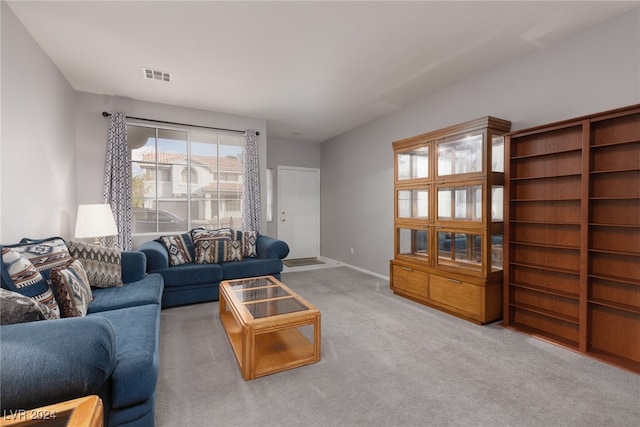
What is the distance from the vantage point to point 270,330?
6.63 feet

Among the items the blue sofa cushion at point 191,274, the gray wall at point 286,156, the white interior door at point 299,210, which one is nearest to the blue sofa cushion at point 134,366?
the blue sofa cushion at point 191,274

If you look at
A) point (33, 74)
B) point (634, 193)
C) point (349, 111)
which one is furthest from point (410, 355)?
point (33, 74)

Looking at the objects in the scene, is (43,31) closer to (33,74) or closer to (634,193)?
(33,74)

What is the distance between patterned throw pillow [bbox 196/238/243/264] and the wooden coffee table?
3.55ft

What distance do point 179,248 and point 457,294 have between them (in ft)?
11.1

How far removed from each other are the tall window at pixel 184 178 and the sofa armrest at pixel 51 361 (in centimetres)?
335

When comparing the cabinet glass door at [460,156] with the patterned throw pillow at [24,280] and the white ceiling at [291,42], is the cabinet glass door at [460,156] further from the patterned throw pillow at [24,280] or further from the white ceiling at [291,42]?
the patterned throw pillow at [24,280]

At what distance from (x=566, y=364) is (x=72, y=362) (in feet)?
9.97

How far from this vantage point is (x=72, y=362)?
1120 millimetres

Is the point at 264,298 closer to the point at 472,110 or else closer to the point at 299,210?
the point at 472,110

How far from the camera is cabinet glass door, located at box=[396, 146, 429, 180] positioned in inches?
139

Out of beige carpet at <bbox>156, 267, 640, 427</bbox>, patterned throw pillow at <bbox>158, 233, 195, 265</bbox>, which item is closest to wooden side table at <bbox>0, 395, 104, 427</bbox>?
beige carpet at <bbox>156, 267, 640, 427</bbox>

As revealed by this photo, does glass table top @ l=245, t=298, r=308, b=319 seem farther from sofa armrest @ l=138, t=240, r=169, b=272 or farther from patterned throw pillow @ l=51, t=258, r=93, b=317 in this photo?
sofa armrest @ l=138, t=240, r=169, b=272

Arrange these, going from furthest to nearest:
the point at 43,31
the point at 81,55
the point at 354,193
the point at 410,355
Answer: the point at 354,193 → the point at 81,55 → the point at 43,31 → the point at 410,355
